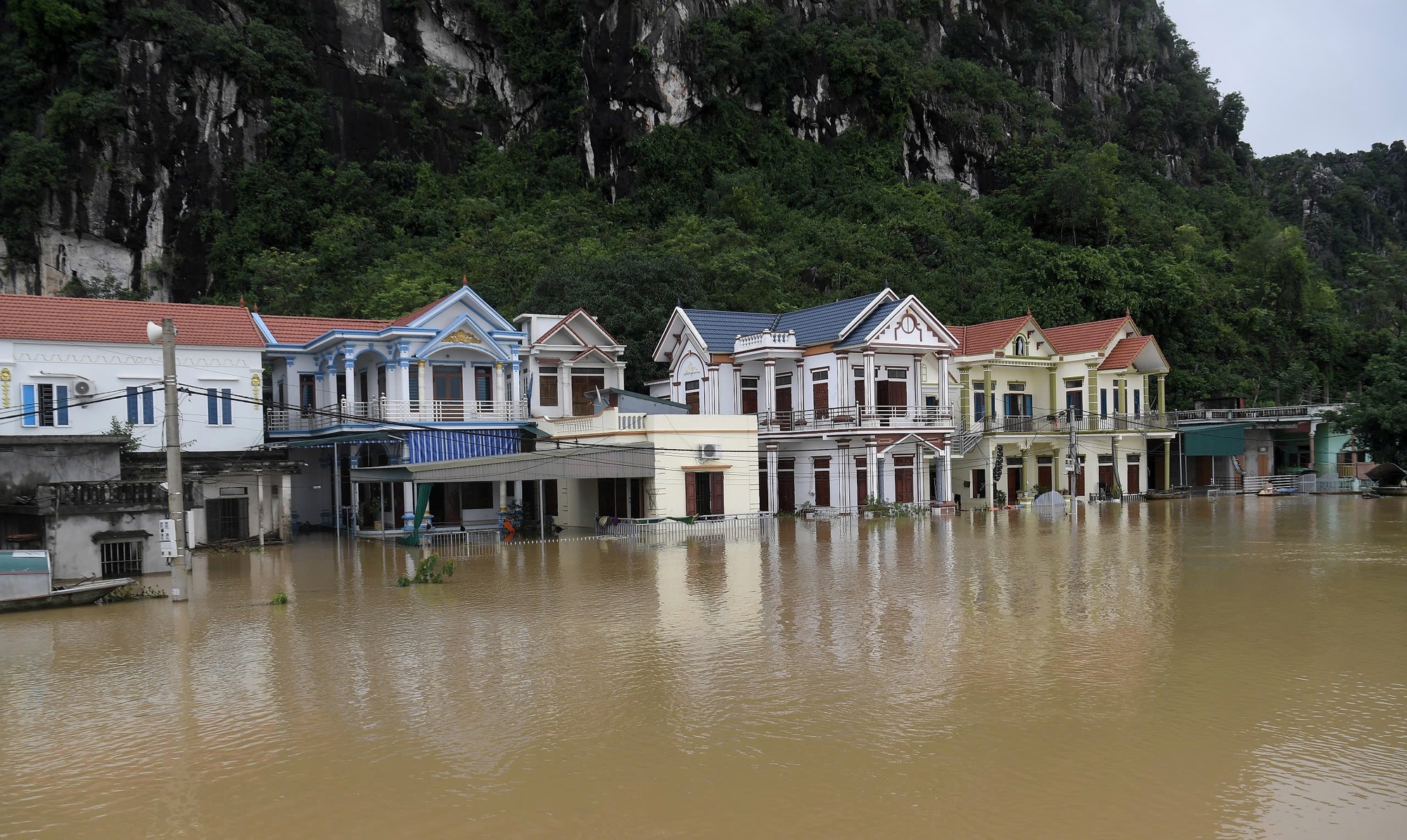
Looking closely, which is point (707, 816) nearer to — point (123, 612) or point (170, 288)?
point (123, 612)

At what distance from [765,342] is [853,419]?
423 cm

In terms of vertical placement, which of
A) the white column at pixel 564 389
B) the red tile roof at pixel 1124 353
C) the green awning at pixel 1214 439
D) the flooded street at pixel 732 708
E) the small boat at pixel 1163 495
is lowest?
the small boat at pixel 1163 495

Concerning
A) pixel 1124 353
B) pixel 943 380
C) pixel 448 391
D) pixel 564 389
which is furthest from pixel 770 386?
pixel 1124 353

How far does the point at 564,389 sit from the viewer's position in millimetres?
39250

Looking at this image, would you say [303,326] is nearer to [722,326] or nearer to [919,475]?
[722,326]

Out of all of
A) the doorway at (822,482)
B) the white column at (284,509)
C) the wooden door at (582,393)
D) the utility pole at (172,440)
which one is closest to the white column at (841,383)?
the doorway at (822,482)

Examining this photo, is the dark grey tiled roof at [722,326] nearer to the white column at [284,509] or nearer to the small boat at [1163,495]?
the white column at [284,509]

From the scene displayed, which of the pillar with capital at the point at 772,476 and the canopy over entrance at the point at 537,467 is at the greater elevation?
the canopy over entrance at the point at 537,467

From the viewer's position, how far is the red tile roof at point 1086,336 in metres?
46.2

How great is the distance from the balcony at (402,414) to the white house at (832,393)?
24.3 ft

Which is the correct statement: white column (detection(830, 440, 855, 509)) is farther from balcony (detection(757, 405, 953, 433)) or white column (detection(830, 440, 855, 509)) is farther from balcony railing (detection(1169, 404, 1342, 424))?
balcony railing (detection(1169, 404, 1342, 424))

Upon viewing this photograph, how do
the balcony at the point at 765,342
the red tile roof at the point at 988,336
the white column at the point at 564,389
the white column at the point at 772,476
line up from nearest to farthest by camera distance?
the white column at the point at 564,389
the balcony at the point at 765,342
the white column at the point at 772,476
the red tile roof at the point at 988,336

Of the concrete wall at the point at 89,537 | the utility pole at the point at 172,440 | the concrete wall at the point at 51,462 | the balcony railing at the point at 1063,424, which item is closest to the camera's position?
the utility pole at the point at 172,440

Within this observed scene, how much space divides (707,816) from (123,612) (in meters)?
14.8
